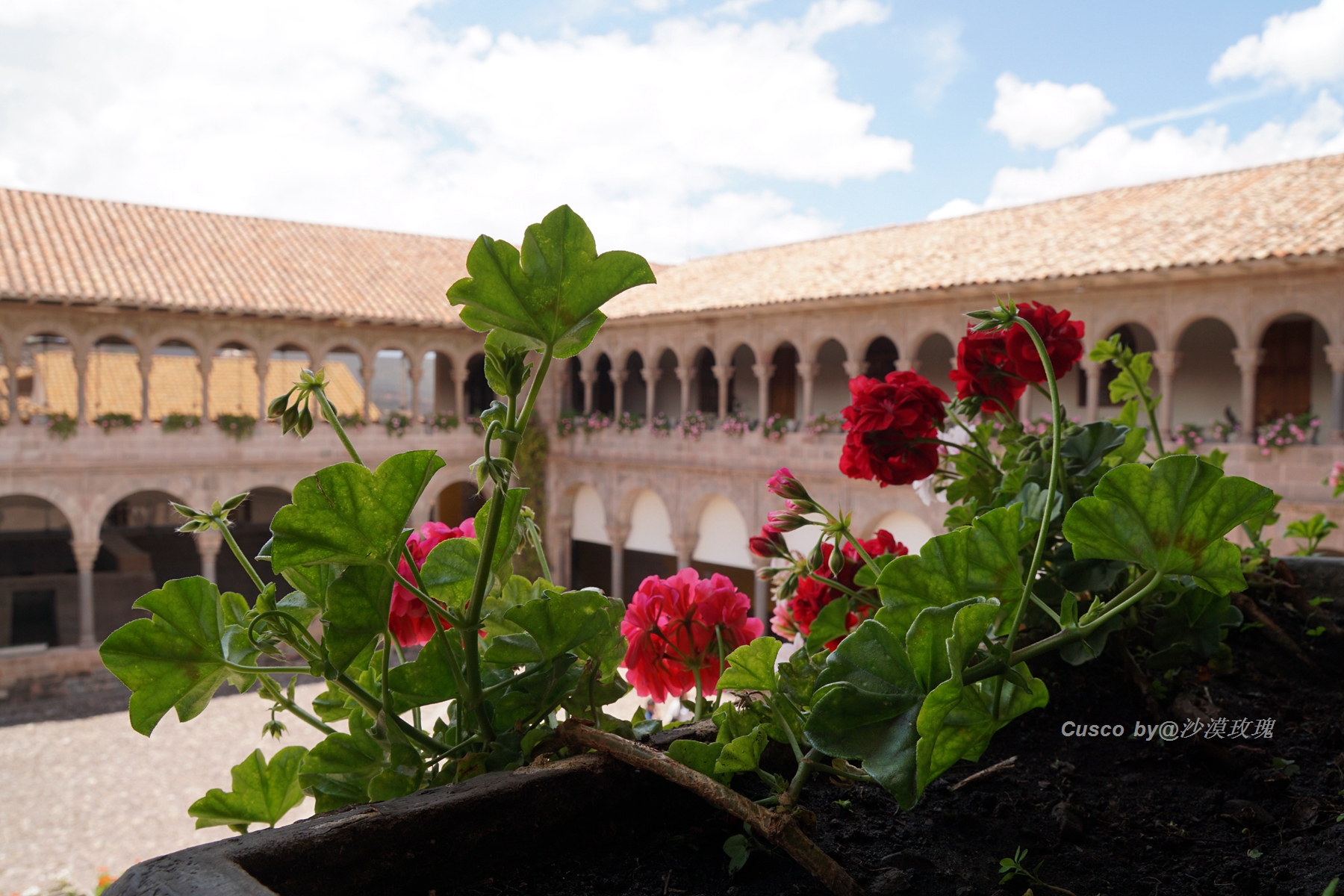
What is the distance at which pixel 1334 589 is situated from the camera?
6.46 ft

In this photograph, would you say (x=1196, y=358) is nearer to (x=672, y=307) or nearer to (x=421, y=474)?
(x=672, y=307)

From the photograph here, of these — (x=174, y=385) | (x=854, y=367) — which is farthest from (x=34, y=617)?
(x=854, y=367)

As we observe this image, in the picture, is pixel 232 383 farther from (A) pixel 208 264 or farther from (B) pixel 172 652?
(B) pixel 172 652

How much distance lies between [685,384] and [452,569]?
53.6 feet

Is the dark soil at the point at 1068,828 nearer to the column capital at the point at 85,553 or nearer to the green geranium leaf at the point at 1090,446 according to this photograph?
the green geranium leaf at the point at 1090,446

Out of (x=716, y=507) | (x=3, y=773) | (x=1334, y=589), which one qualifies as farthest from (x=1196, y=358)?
(x=3, y=773)

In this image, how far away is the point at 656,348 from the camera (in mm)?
17875

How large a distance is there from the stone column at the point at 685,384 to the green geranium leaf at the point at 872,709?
16.2 metres

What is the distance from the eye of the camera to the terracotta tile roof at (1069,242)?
11242 millimetres

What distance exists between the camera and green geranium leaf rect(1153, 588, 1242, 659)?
1277 millimetres

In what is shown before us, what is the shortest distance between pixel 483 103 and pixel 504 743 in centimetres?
4863

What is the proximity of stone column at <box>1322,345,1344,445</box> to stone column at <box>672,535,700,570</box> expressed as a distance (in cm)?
928

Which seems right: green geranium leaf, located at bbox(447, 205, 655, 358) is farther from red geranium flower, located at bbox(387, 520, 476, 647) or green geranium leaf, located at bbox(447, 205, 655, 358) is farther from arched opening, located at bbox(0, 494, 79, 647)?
arched opening, located at bbox(0, 494, 79, 647)

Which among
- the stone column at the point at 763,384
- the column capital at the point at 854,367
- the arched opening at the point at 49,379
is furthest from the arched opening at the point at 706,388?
the arched opening at the point at 49,379
